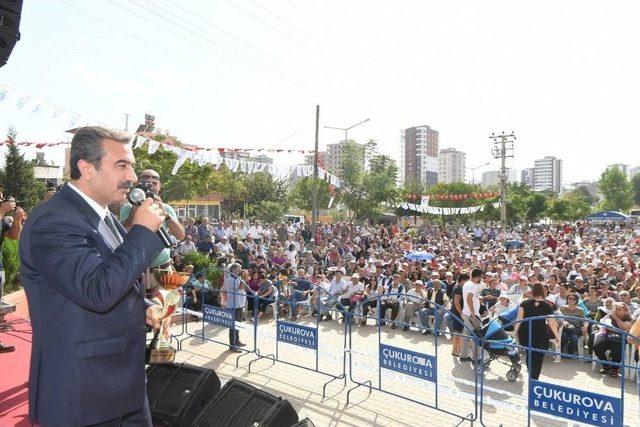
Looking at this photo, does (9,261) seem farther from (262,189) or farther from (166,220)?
(262,189)

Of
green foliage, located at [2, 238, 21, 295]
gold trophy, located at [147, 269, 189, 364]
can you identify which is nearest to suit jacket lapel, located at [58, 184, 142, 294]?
gold trophy, located at [147, 269, 189, 364]

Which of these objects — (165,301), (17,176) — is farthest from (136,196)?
(17,176)

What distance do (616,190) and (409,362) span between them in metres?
101

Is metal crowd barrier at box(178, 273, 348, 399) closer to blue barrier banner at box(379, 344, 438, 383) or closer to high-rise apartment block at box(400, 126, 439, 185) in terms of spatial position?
blue barrier banner at box(379, 344, 438, 383)

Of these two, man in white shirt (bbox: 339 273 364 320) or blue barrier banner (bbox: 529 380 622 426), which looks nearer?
blue barrier banner (bbox: 529 380 622 426)

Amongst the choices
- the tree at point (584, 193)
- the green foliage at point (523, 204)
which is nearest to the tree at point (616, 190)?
the tree at point (584, 193)

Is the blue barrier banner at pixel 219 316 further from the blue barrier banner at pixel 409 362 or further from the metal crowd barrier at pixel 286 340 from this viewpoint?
the blue barrier banner at pixel 409 362

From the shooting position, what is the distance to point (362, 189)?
131 feet

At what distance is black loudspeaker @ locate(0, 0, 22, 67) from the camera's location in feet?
15.3

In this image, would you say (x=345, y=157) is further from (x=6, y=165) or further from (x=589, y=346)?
(x=589, y=346)

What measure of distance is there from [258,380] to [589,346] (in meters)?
6.16

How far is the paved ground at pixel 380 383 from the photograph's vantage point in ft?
19.3

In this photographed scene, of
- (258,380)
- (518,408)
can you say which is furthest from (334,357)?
(518,408)

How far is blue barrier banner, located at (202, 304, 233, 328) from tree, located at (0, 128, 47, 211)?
2316 centimetres
